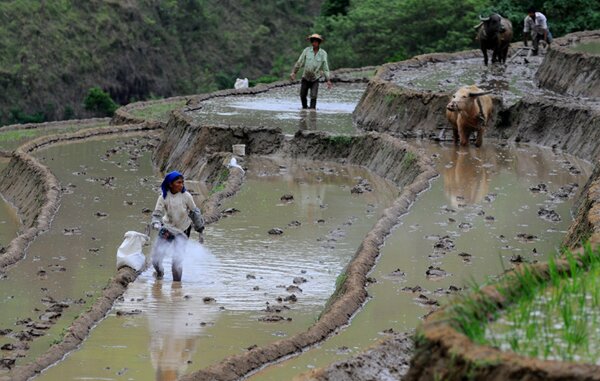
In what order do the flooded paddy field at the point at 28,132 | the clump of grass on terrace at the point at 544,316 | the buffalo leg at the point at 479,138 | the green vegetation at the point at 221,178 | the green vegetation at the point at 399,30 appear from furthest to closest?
1. the green vegetation at the point at 399,30
2. the flooded paddy field at the point at 28,132
3. the buffalo leg at the point at 479,138
4. the green vegetation at the point at 221,178
5. the clump of grass on terrace at the point at 544,316

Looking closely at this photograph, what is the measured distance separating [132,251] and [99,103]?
3030cm

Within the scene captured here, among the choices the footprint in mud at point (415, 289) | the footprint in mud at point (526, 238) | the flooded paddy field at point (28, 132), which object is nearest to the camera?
the footprint in mud at point (415, 289)

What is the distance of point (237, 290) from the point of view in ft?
45.0

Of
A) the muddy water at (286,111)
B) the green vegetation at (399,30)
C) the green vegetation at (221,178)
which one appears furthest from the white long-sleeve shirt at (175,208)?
the green vegetation at (399,30)

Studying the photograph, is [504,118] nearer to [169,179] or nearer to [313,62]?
[313,62]

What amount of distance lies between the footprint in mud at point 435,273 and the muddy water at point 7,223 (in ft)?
29.4

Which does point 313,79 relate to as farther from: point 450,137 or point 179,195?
point 179,195

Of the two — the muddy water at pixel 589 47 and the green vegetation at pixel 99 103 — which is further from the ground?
the muddy water at pixel 589 47

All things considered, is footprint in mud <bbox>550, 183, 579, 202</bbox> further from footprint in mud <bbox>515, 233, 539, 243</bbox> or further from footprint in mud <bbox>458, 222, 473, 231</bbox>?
footprint in mud <bbox>515, 233, 539, 243</bbox>

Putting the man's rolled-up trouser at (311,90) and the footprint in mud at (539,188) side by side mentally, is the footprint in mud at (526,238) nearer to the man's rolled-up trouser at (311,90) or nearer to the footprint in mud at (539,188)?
the footprint in mud at (539,188)

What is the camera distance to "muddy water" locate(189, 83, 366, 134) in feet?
84.9

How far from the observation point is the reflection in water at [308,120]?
82.6ft

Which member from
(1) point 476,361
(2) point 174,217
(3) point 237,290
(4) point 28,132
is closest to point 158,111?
(4) point 28,132

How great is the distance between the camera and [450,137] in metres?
23.7
